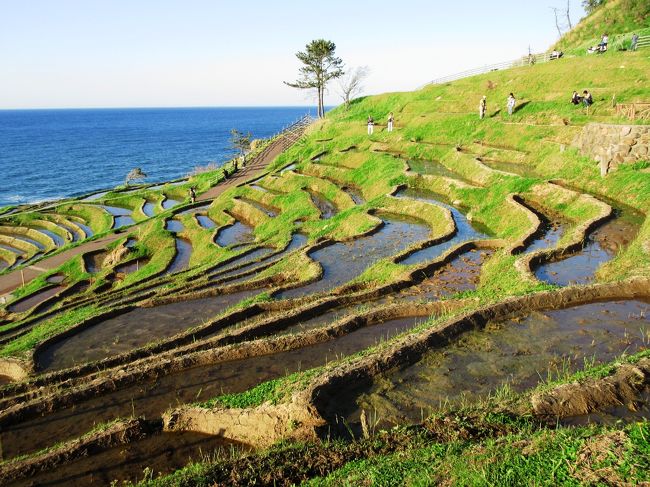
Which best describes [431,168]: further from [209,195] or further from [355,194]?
[209,195]

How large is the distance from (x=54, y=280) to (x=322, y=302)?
29478 mm

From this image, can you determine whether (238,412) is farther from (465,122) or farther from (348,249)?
(465,122)

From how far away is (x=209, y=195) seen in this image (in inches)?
2311

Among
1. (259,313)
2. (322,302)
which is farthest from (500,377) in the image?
(259,313)

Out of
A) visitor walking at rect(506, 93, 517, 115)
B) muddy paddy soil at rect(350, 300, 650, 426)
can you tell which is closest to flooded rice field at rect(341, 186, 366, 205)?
visitor walking at rect(506, 93, 517, 115)

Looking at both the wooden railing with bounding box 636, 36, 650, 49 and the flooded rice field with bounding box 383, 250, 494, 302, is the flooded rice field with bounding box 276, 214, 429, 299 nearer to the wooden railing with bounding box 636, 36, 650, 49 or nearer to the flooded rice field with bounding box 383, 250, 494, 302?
the flooded rice field with bounding box 383, 250, 494, 302

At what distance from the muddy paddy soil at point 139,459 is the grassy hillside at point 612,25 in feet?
205

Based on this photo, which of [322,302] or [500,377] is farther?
Result: [322,302]

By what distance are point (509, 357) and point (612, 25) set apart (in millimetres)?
71077

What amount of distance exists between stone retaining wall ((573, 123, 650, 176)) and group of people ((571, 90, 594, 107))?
1043cm

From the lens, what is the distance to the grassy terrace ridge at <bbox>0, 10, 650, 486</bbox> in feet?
27.6

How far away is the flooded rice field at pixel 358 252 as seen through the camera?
75.2 feet

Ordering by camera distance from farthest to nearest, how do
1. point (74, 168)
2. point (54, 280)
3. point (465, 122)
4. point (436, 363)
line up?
1. point (74, 168)
2. point (465, 122)
3. point (54, 280)
4. point (436, 363)

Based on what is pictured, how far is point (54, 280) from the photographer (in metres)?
37.8
